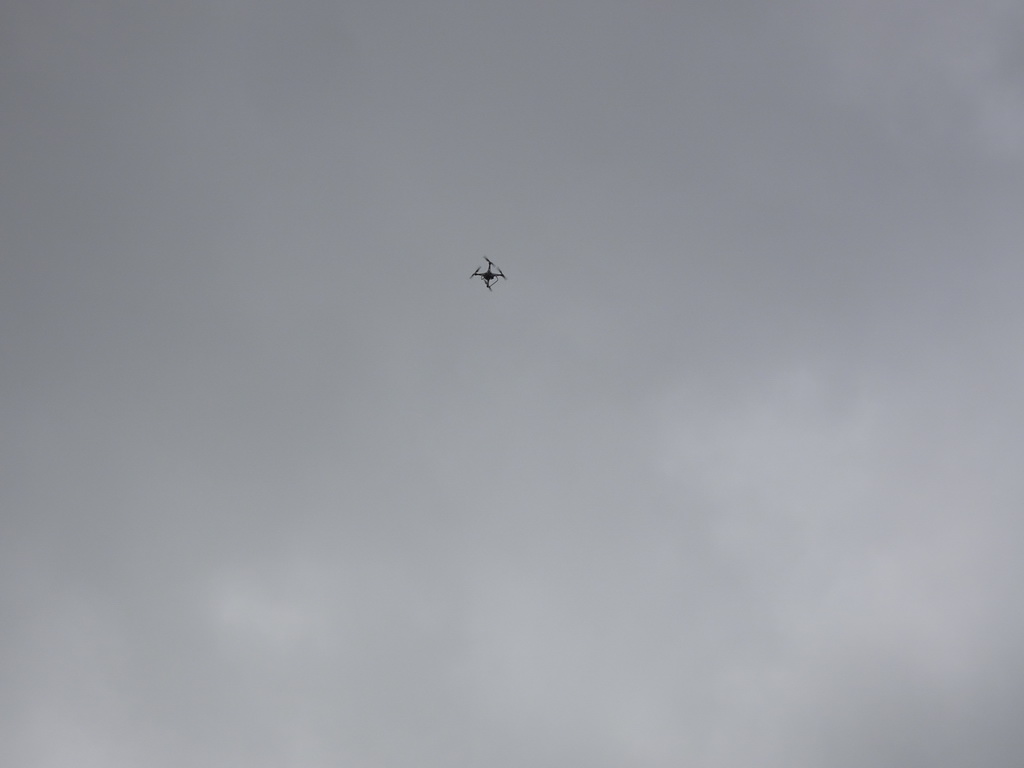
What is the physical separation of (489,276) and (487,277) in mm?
747

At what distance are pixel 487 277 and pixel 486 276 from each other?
19 cm

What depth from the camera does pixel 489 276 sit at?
12356 cm

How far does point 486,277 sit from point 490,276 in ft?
6.85

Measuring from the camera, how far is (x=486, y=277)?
124812mm

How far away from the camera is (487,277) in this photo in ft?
408

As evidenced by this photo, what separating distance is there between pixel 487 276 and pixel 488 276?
147mm

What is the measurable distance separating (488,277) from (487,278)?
0.83m

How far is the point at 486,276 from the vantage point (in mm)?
124250

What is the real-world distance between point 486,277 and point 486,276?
1.86ft

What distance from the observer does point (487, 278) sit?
12462cm

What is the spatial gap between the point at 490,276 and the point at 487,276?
1.83 ft

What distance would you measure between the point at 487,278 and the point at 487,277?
386 millimetres

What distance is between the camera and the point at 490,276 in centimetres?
12281

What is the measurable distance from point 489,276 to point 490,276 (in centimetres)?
77
